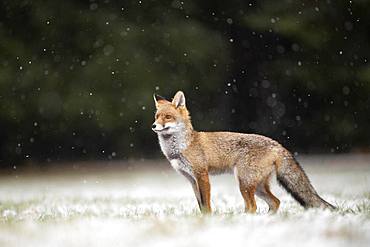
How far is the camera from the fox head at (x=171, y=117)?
25.5ft

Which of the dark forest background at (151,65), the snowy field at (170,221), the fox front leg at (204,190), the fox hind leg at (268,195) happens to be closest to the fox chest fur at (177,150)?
the fox front leg at (204,190)


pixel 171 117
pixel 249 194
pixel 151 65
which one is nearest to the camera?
pixel 249 194

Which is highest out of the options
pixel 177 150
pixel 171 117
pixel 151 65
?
pixel 151 65

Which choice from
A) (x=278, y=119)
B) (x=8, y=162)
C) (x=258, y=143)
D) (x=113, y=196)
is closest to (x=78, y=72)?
(x=8, y=162)

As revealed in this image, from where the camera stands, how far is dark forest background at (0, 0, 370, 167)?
20.4 m

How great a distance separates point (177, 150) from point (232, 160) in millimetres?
618

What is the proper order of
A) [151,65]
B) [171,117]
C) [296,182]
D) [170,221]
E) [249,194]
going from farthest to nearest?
[151,65], [171,117], [296,182], [249,194], [170,221]

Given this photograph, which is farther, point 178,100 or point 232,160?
point 178,100

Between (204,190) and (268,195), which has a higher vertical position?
(204,190)

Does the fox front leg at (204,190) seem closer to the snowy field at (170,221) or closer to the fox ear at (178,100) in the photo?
the snowy field at (170,221)

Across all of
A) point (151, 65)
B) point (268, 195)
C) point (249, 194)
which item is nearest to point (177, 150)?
point (249, 194)

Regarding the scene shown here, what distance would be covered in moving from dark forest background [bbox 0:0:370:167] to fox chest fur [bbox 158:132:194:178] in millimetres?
12613

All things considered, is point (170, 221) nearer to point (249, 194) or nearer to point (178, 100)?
point (249, 194)

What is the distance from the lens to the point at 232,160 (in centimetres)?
777
